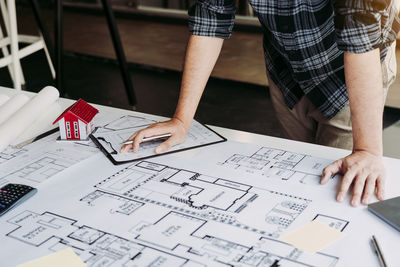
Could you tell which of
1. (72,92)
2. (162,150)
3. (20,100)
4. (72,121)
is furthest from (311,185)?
(72,92)

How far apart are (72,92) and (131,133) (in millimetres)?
2683

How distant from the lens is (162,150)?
1160 millimetres

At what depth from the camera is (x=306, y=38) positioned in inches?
49.0

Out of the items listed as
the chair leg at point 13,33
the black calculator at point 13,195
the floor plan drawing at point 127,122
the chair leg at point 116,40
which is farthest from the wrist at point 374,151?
the chair leg at point 116,40

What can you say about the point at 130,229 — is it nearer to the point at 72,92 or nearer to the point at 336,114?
the point at 336,114

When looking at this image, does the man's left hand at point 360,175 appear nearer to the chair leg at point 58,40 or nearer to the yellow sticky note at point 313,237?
the yellow sticky note at point 313,237

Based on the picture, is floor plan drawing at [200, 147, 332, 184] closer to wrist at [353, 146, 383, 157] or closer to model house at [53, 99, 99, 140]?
wrist at [353, 146, 383, 157]

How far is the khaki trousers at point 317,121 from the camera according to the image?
1.38 metres

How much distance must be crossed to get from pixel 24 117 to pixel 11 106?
0.13 m

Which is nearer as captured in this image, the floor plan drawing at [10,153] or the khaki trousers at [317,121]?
the floor plan drawing at [10,153]

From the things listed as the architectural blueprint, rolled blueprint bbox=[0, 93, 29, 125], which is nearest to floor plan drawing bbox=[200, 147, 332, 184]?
the architectural blueprint

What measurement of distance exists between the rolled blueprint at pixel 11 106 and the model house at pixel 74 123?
0.16 meters

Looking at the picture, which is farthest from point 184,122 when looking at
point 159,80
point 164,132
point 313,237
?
point 159,80

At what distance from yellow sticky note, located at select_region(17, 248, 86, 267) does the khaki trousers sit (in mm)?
857
